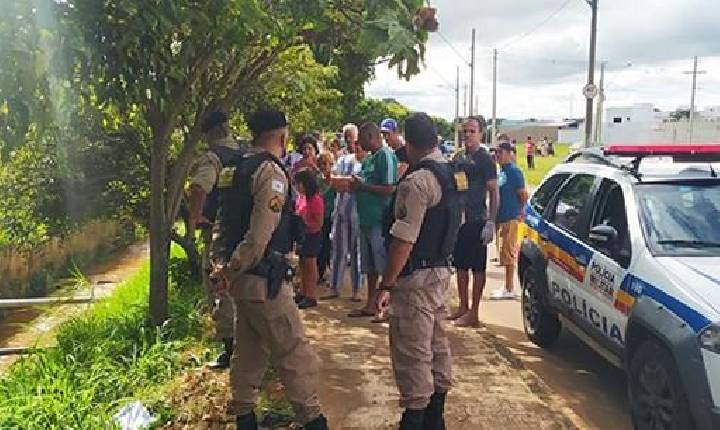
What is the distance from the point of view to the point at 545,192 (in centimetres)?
686

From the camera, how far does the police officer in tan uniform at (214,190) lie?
5141mm

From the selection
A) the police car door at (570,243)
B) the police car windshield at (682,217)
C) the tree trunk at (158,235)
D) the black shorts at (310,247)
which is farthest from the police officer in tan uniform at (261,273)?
the black shorts at (310,247)

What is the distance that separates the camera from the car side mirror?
479 cm

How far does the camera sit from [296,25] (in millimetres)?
5520

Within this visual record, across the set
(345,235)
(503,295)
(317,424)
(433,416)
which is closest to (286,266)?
(317,424)

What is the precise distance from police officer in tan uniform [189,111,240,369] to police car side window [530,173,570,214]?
273 cm

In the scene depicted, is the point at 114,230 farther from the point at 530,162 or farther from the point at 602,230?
the point at 530,162

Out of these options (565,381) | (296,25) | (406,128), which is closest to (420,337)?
(406,128)

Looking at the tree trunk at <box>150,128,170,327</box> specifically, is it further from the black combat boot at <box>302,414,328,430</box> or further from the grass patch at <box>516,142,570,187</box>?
the grass patch at <box>516,142,570,187</box>

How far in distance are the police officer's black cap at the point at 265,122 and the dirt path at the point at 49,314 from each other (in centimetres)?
399

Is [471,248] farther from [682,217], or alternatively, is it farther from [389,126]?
[682,217]

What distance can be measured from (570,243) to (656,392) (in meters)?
1.79

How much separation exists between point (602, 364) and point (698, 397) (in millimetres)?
2597

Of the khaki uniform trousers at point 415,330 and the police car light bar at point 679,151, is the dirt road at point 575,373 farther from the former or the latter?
the police car light bar at point 679,151
